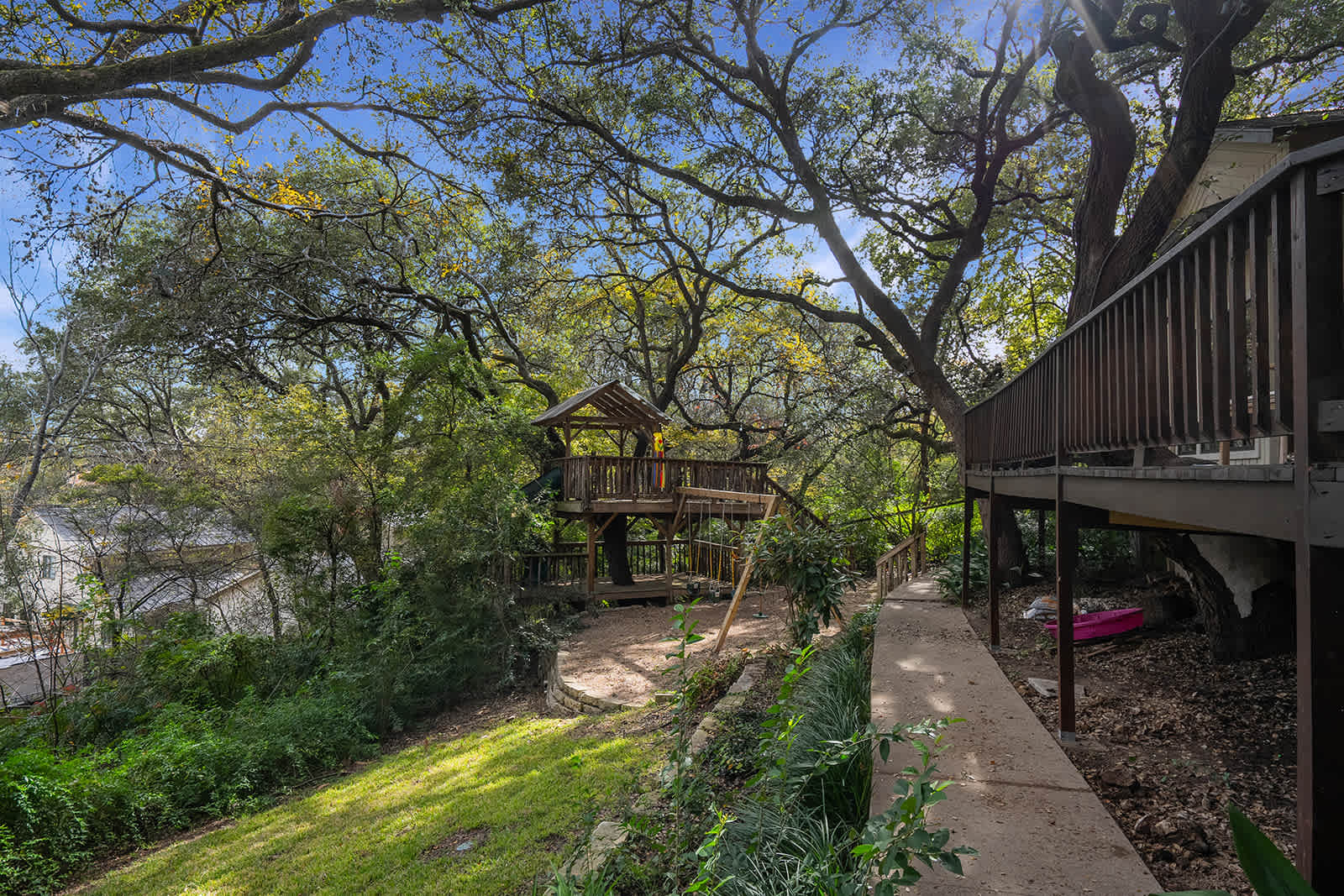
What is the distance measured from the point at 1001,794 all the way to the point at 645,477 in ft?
36.9

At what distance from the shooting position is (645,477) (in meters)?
14.0

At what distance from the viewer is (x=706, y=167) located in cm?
1146

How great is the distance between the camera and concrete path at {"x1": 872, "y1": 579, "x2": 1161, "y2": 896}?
7.72ft

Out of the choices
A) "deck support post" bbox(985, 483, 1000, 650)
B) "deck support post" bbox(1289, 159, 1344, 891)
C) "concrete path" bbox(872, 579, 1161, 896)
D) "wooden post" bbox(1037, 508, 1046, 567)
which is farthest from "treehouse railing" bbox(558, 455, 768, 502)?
"deck support post" bbox(1289, 159, 1344, 891)

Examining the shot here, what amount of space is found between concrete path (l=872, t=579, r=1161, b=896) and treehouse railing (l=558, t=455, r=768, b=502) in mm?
8726

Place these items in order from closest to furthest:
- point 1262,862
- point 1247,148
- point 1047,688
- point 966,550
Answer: point 1262,862 < point 1047,688 < point 966,550 < point 1247,148

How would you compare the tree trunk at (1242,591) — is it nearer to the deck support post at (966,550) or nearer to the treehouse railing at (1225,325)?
the treehouse railing at (1225,325)

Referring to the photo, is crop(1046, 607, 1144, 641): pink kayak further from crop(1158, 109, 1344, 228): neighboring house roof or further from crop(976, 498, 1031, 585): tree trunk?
crop(1158, 109, 1344, 228): neighboring house roof

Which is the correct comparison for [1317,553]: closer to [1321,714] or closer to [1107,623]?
[1321,714]

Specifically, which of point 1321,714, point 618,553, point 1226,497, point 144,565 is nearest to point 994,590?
point 1226,497

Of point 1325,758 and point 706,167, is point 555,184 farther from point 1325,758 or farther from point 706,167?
point 1325,758

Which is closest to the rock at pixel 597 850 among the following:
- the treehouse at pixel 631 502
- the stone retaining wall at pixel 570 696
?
the stone retaining wall at pixel 570 696

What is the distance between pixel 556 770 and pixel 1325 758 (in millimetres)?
5361

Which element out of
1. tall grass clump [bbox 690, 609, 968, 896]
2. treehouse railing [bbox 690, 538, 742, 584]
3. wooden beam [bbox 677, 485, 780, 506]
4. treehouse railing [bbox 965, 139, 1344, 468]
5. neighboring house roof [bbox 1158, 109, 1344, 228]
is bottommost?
treehouse railing [bbox 690, 538, 742, 584]
